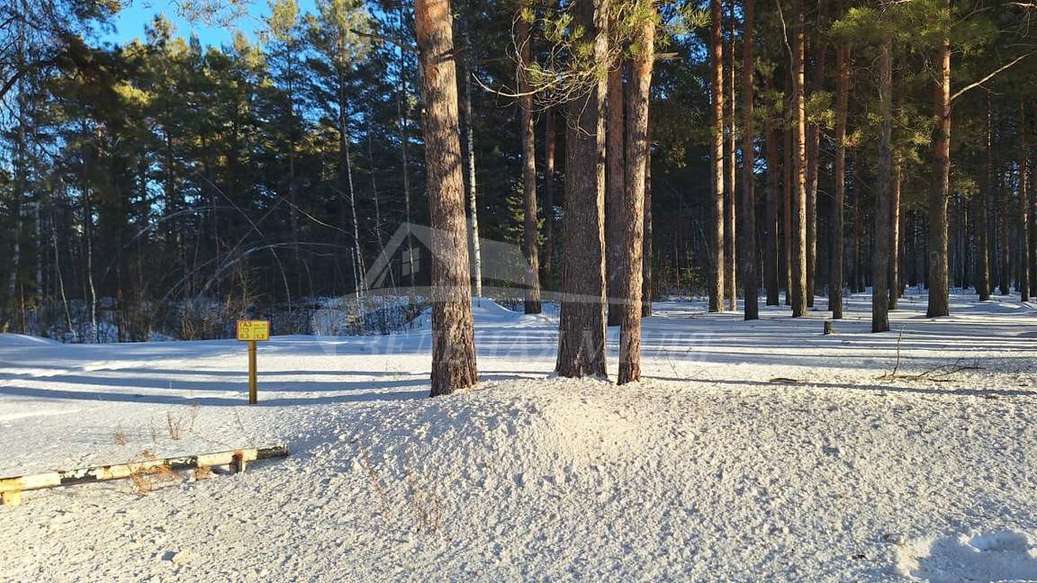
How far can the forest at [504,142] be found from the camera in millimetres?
6926

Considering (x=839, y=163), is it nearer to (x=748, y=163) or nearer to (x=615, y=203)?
(x=748, y=163)

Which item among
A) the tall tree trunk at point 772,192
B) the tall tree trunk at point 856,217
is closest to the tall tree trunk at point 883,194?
the tall tree trunk at point 772,192

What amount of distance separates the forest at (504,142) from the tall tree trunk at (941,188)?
70 millimetres

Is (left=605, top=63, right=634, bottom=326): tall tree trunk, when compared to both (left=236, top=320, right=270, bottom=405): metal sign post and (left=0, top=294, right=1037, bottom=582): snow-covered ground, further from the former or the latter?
(left=236, top=320, right=270, bottom=405): metal sign post

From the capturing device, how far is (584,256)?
6.97 metres

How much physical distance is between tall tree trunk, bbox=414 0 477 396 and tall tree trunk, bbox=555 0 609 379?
142 centimetres

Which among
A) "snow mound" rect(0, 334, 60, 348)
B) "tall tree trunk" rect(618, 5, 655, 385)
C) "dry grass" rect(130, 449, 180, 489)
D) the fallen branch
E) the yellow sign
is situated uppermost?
"tall tree trunk" rect(618, 5, 655, 385)

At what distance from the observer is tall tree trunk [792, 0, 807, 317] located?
1458cm

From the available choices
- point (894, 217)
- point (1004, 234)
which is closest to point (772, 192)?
point (894, 217)

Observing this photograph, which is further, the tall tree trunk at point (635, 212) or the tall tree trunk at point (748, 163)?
the tall tree trunk at point (748, 163)

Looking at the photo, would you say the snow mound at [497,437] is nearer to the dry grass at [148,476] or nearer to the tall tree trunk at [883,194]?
the dry grass at [148,476]

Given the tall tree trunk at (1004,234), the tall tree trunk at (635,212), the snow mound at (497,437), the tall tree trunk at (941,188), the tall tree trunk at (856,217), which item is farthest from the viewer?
the tall tree trunk at (1004,234)

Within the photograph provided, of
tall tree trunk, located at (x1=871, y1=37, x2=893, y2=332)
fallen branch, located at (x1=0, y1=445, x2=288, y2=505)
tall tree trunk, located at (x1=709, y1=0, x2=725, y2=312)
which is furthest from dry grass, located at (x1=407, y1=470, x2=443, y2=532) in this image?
tall tree trunk, located at (x1=709, y1=0, x2=725, y2=312)

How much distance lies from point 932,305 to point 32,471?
17.6 m
